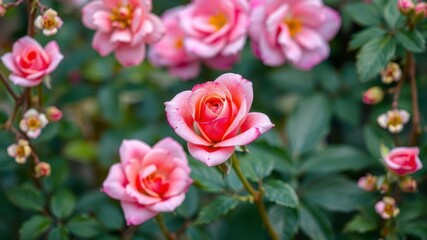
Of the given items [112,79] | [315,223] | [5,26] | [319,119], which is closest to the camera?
[315,223]

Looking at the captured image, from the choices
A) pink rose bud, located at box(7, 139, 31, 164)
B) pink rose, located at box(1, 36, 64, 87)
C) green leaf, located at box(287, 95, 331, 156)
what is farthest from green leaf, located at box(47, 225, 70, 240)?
green leaf, located at box(287, 95, 331, 156)

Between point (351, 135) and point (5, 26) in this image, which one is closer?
point (351, 135)

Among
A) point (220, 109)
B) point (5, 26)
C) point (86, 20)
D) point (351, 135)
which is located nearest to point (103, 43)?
point (86, 20)

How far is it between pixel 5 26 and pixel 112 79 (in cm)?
68

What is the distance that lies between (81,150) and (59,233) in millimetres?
606

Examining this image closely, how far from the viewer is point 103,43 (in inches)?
42.2

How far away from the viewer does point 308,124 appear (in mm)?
1221

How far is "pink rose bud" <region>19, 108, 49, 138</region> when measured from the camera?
0.96 m

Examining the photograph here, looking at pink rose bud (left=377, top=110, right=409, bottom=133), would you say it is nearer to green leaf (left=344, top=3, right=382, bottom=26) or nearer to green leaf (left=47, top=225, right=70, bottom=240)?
green leaf (left=344, top=3, right=382, bottom=26)

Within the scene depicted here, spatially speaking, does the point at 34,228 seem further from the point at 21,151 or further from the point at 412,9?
the point at 412,9

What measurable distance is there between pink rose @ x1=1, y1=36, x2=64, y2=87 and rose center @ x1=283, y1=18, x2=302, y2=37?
1.53 ft

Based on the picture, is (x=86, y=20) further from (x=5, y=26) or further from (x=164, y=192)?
(x=5, y=26)

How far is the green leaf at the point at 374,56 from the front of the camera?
968mm

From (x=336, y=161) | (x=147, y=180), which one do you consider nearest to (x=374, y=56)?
(x=336, y=161)
